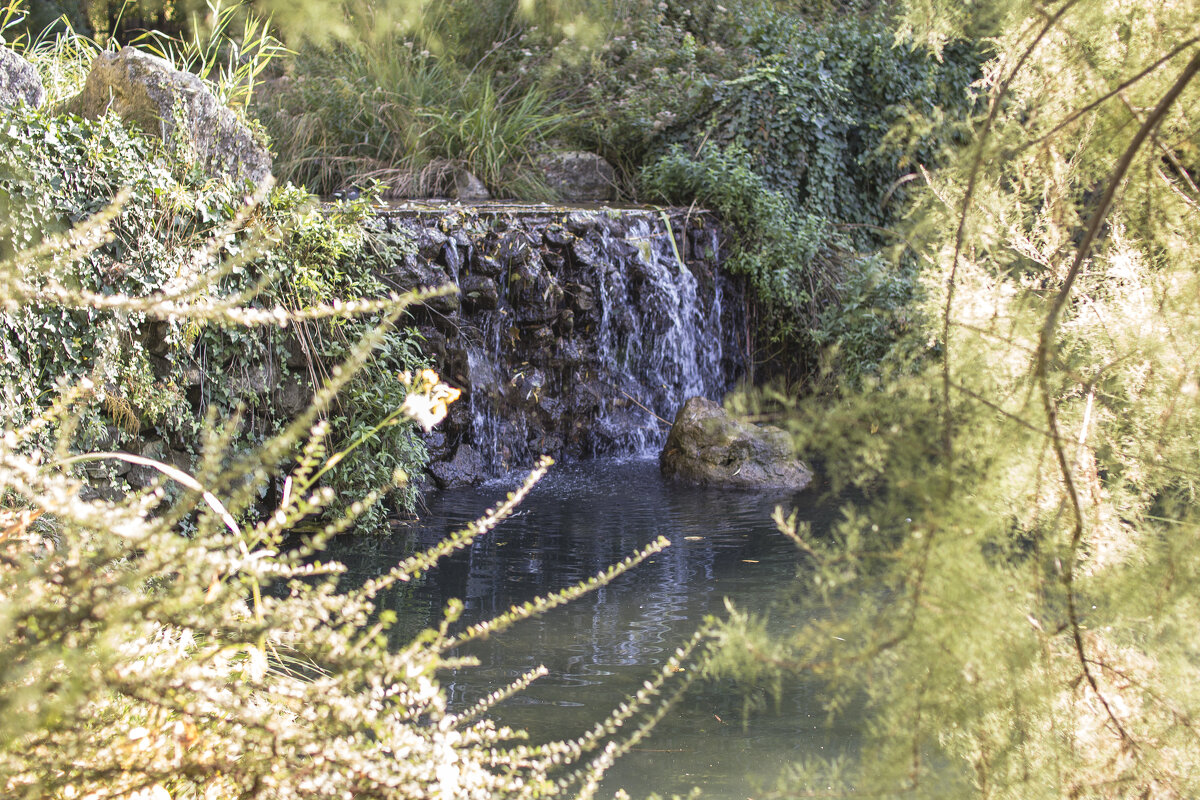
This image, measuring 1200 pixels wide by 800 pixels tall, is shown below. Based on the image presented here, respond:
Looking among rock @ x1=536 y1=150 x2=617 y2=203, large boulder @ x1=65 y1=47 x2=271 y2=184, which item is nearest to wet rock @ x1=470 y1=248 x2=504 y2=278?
large boulder @ x1=65 y1=47 x2=271 y2=184

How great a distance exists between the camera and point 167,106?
5320 millimetres

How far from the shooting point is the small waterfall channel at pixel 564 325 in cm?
734

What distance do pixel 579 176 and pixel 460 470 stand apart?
410cm

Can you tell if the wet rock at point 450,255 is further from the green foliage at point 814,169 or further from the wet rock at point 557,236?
the green foliage at point 814,169

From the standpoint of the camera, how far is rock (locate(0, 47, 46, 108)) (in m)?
4.63

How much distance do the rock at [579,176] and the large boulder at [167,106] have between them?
473cm

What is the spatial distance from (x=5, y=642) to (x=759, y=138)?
9.63 metres

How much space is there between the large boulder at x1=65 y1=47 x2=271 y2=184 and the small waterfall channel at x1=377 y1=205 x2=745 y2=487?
1.31 metres

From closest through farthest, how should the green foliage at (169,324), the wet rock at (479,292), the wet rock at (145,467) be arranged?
the green foliage at (169,324)
the wet rock at (145,467)
the wet rock at (479,292)

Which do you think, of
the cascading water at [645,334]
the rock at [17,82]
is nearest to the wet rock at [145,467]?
the rock at [17,82]

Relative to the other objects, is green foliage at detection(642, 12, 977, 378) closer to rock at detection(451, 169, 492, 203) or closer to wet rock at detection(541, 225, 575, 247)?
rock at detection(451, 169, 492, 203)

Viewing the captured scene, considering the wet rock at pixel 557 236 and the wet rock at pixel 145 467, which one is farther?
the wet rock at pixel 557 236

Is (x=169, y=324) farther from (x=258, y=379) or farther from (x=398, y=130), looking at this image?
(x=398, y=130)

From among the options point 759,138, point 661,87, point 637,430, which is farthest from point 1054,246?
point 661,87
